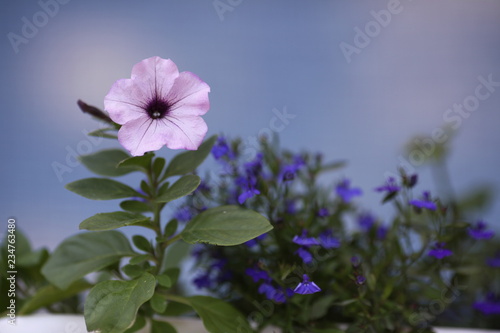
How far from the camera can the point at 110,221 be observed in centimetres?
44

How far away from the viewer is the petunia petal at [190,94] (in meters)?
0.44

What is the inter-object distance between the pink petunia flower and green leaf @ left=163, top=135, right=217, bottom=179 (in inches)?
3.3

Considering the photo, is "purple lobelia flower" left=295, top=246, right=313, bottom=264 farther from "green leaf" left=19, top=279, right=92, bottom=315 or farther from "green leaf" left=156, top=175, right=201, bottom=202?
"green leaf" left=19, top=279, right=92, bottom=315

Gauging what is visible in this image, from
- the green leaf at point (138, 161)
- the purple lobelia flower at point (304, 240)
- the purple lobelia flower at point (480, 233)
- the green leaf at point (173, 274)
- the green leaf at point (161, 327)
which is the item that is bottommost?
the purple lobelia flower at point (480, 233)

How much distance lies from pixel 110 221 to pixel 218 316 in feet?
0.56

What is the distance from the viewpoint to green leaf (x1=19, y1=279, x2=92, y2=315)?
0.58m

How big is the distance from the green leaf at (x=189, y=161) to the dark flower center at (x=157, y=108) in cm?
8

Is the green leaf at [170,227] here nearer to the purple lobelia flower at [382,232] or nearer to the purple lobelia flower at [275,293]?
the purple lobelia flower at [275,293]

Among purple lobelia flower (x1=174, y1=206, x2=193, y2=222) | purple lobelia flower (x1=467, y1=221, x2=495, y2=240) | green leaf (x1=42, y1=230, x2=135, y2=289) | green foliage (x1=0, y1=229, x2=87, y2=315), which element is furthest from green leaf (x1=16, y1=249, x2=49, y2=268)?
purple lobelia flower (x1=467, y1=221, x2=495, y2=240)

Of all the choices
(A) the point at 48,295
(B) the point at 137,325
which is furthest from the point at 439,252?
A: (A) the point at 48,295

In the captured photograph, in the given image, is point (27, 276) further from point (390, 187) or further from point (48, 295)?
point (390, 187)

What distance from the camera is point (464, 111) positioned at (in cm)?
87

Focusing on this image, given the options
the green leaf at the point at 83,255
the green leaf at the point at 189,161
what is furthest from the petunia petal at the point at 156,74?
the green leaf at the point at 83,255

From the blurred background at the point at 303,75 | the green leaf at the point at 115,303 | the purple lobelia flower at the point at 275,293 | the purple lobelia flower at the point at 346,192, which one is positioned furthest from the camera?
the blurred background at the point at 303,75
